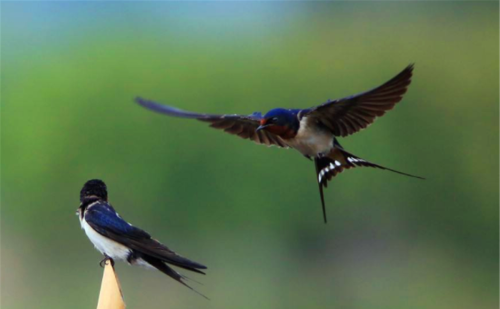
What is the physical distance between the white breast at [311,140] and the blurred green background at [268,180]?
5.32m

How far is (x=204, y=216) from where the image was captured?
1036 cm

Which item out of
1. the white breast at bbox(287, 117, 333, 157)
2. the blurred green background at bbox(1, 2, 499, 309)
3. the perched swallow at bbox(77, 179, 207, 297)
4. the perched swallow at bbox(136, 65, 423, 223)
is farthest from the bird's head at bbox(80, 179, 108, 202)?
the blurred green background at bbox(1, 2, 499, 309)

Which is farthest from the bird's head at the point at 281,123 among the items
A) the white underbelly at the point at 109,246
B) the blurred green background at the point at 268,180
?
the blurred green background at the point at 268,180

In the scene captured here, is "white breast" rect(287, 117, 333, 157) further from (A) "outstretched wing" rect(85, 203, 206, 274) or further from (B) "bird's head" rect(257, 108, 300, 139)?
(A) "outstretched wing" rect(85, 203, 206, 274)

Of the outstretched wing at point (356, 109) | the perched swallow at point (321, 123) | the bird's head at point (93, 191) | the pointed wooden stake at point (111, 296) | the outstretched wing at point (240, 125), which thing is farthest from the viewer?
the outstretched wing at point (240, 125)

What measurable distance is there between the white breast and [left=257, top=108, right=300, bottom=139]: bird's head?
0.14ft

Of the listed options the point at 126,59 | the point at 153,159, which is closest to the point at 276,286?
the point at 153,159

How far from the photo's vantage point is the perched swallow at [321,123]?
3223mm

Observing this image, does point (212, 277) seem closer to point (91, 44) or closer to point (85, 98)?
point (85, 98)

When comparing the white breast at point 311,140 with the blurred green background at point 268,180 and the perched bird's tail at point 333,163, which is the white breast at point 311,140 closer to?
the perched bird's tail at point 333,163

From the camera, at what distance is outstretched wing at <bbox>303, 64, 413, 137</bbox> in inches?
121

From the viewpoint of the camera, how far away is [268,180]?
10.5 meters

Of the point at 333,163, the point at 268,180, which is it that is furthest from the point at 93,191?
the point at 268,180

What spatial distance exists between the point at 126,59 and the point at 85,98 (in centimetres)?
126
